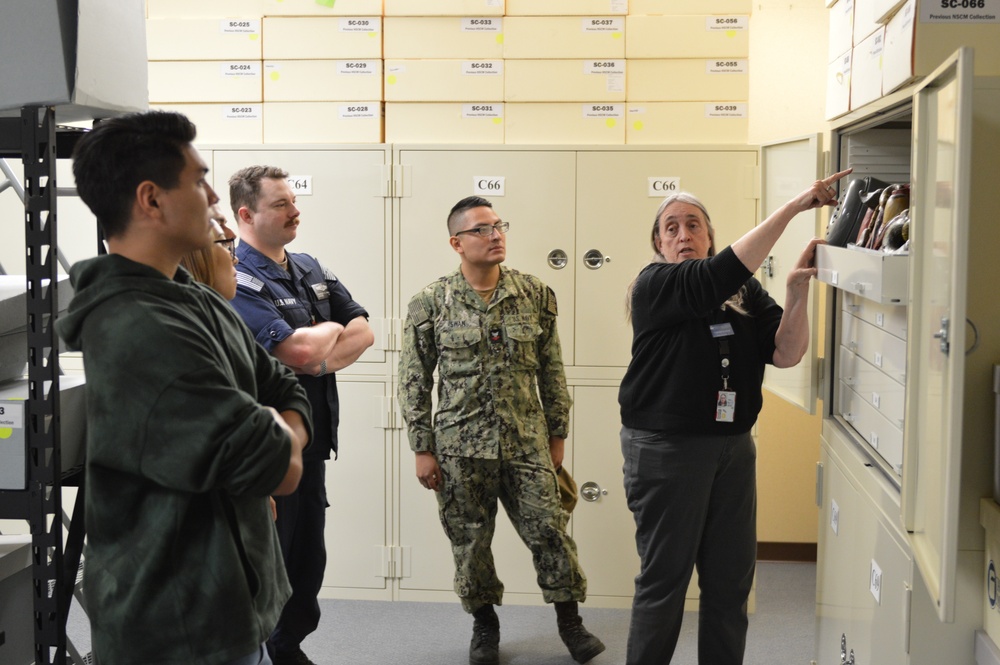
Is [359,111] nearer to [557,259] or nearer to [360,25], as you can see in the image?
[360,25]

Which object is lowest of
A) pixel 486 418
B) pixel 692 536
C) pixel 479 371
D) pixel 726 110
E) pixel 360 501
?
pixel 360 501

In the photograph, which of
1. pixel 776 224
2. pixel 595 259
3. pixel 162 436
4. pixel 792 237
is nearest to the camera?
pixel 162 436

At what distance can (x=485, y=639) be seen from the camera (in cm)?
333

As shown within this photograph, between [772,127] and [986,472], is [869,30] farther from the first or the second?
[772,127]

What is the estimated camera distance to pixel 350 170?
389 cm

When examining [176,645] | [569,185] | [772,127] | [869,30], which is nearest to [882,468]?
[869,30]

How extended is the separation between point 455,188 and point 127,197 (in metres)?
2.48

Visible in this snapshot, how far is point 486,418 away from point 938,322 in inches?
75.8

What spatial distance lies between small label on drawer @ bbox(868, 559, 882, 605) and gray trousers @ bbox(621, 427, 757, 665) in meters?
0.51

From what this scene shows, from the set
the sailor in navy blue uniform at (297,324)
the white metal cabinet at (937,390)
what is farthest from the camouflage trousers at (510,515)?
the white metal cabinet at (937,390)

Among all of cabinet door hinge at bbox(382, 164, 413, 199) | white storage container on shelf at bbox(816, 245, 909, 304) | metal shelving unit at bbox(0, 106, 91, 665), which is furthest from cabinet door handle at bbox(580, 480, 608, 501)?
metal shelving unit at bbox(0, 106, 91, 665)

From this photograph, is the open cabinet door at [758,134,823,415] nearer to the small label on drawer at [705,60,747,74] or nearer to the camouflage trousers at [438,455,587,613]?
the small label on drawer at [705,60,747,74]

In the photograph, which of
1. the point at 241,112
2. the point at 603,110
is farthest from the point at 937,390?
the point at 241,112

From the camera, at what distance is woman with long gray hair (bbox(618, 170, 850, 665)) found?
2619 millimetres
